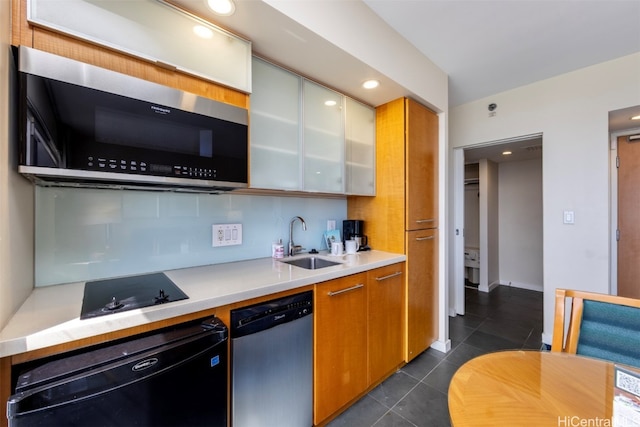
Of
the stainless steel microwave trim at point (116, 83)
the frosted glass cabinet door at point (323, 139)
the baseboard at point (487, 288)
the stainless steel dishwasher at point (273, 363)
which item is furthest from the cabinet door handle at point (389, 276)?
the baseboard at point (487, 288)

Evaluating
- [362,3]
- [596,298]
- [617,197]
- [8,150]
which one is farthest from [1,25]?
[617,197]

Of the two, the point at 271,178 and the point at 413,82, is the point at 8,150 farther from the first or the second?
the point at 413,82

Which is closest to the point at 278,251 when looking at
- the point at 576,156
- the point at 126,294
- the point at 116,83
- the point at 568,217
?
the point at 126,294

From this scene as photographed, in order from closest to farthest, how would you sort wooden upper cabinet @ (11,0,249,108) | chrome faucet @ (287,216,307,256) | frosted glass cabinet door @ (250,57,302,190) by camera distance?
1. wooden upper cabinet @ (11,0,249,108)
2. frosted glass cabinet door @ (250,57,302,190)
3. chrome faucet @ (287,216,307,256)

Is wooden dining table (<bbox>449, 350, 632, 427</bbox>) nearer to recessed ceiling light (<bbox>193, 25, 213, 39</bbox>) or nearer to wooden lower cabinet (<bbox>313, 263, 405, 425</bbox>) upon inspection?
wooden lower cabinet (<bbox>313, 263, 405, 425</bbox>)

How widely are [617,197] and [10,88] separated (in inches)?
179

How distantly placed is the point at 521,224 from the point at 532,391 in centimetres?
440

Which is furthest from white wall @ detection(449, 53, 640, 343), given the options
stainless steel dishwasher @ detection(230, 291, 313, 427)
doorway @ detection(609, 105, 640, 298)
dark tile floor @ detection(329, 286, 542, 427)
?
stainless steel dishwasher @ detection(230, 291, 313, 427)

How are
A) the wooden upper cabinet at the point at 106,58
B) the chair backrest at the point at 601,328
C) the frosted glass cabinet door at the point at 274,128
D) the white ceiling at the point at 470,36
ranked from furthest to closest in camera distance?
the frosted glass cabinet door at the point at 274,128, the white ceiling at the point at 470,36, the chair backrest at the point at 601,328, the wooden upper cabinet at the point at 106,58

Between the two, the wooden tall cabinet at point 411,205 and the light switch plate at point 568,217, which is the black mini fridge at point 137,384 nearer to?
the wooden tall cabinet at point 411,205

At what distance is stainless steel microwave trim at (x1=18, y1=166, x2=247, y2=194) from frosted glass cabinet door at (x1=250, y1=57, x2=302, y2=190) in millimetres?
275

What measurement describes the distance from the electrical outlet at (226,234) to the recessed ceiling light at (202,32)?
40.9 inches

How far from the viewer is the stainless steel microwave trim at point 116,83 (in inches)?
34.5

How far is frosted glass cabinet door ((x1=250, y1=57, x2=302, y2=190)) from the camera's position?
5.15 ft
